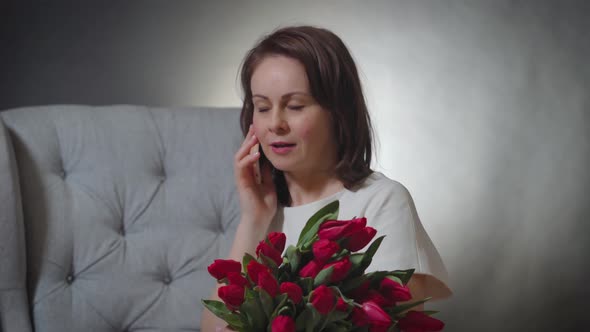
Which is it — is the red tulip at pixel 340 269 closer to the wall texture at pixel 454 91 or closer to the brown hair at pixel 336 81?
the brown hair at pixel 336 81

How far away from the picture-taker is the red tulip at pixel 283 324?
2.14 feet

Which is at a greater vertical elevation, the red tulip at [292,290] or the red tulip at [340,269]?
the red tulip at [340,269]

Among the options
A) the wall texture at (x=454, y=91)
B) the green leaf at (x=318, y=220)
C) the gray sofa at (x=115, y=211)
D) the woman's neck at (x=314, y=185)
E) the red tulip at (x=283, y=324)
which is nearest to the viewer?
the red tulip at (x=283, y=324)

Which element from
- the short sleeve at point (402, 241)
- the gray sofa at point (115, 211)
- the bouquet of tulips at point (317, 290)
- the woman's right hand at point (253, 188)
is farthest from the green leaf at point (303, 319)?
the gray sofa at point (115, 211)

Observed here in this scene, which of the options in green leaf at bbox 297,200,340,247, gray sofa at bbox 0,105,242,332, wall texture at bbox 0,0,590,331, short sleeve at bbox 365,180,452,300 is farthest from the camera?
wall texture at bbox 0,0,590,331

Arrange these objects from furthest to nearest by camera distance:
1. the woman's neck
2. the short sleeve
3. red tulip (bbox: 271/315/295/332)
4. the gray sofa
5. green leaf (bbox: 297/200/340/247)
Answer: the gray sofa, the woman's neck, the short sleeve, green leaf (bbox: 297/200/340/247), red tulip (bbox: 271/315/295/332)

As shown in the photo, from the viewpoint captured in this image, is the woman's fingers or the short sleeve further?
the woman's fingers

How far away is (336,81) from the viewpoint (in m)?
1.16

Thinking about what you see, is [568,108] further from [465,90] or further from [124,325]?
[124,325]

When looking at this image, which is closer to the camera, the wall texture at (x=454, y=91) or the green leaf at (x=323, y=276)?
the green leaf at (x=323, y=276)

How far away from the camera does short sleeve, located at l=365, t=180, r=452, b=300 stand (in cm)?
107

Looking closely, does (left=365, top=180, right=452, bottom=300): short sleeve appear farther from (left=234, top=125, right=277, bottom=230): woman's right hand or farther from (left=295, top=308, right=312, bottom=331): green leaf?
(left=295, top=308, right=312, bottom=331): green leaf

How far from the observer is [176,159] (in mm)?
1564

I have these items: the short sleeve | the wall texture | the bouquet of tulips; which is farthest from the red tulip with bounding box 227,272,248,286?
the wall texture
